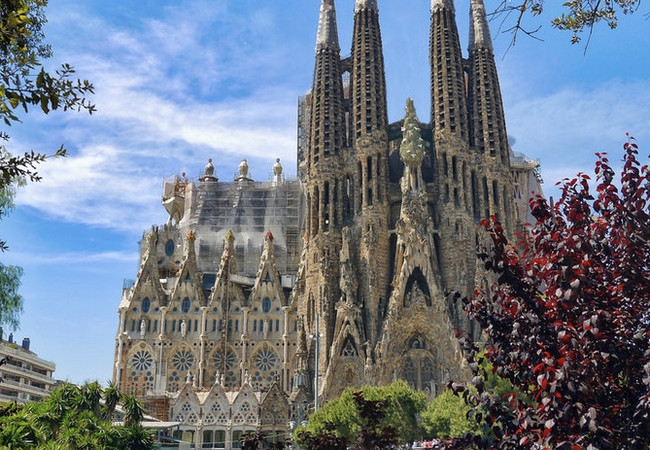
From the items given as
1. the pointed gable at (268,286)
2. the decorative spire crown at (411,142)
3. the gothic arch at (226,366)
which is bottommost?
the gothic arch at (226,366)

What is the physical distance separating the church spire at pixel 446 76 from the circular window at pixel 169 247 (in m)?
26.4

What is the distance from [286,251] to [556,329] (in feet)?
194

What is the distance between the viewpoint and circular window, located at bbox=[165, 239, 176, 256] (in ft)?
220

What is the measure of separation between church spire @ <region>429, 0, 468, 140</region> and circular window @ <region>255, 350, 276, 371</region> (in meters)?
22.9

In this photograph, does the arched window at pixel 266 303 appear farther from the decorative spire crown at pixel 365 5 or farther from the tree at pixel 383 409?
the decorative spire crown at pixel 365 5

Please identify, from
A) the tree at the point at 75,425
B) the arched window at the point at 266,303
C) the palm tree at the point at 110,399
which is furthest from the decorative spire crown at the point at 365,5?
the tree at the point at 75,425

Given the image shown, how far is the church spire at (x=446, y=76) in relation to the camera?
195 ft

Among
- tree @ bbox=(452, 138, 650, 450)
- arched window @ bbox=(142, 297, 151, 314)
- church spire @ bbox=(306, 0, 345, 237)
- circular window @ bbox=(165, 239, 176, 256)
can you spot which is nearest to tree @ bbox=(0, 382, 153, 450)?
tree @ bbox=(452, 138, 650, 450)

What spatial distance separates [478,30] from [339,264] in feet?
82.2

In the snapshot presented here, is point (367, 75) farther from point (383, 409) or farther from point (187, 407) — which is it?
point (383, 409)

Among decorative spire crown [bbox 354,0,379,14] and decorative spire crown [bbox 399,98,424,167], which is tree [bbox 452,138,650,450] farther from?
decorative spire crown [bbox 354,0,379,14]

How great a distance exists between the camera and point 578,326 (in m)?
9.16

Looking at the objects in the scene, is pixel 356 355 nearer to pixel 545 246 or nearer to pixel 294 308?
pixel 294 308

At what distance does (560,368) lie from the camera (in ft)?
27.3
